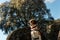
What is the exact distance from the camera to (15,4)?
23.4 meters

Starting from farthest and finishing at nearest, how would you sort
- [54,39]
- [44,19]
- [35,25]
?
[44,19] → [54,39] → [35,25]

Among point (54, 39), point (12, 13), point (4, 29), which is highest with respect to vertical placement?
point (12, 13)

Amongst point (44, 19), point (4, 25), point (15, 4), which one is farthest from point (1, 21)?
point (44, 19)

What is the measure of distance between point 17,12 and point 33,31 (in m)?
17.1

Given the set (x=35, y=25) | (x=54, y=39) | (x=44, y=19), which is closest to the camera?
(x=35, y=25)

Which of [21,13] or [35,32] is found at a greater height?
[21,13]

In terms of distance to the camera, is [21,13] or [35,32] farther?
[21,13]

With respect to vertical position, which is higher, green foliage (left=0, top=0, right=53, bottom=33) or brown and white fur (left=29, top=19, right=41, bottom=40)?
green foliage (left=0, top=0, right=53, bottom=33)

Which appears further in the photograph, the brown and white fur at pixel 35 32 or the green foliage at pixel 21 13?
the green foliage at pixel 21 13

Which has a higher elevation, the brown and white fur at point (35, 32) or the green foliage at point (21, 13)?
the green foliage at point (21, 13)

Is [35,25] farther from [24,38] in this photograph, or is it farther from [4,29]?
[4,29]

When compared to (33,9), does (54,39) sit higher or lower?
lower

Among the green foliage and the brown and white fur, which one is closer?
the brown and white fur

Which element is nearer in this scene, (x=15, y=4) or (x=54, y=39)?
(x=54, y=39)
